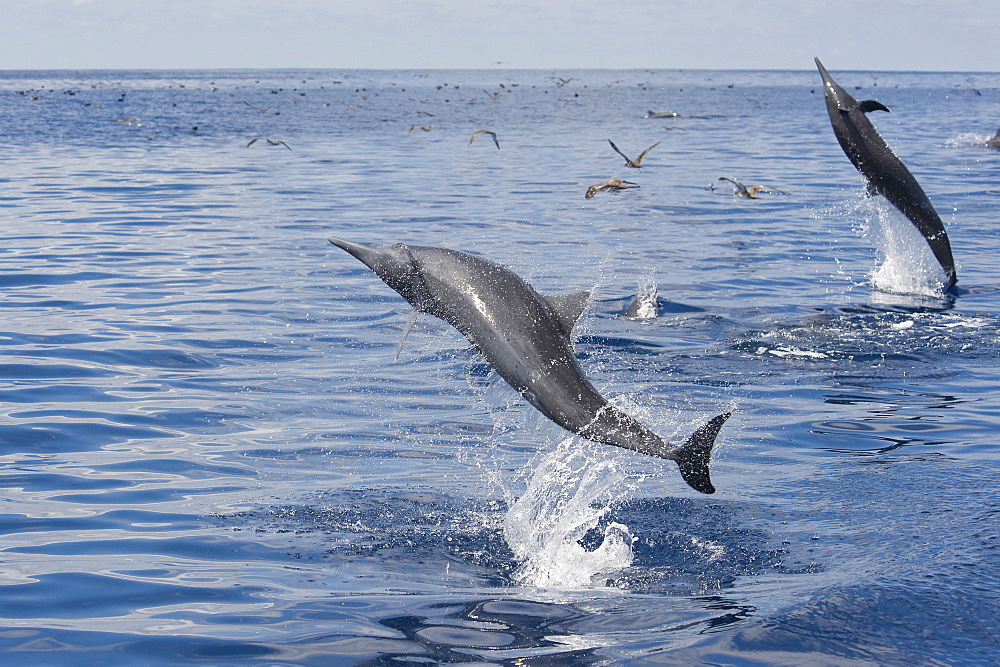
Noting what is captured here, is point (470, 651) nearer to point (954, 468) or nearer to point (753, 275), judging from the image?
point (954, 468)

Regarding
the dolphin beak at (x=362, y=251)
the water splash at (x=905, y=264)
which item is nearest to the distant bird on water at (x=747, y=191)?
the water splash at (x=905, y=264)

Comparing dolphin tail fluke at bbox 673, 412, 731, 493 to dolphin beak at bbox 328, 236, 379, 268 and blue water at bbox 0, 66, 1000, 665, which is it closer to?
blue water at bbox 0, 66, 1000, 665

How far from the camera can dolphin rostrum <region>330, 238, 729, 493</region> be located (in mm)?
6375

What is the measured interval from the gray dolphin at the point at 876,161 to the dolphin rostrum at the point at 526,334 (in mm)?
6635

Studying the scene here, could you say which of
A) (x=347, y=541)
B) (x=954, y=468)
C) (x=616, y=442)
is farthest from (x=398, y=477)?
(x=954, y=468)

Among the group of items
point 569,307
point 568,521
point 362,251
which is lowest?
point 568,521

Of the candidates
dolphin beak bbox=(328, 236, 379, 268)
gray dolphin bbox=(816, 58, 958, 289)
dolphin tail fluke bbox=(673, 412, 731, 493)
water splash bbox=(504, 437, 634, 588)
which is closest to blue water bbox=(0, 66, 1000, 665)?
water splash bbox=(504, 437, 634, 588)

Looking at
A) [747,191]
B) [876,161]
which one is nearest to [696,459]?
[876,161]

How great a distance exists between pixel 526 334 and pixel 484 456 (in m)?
3.14

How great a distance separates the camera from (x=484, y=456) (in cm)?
968

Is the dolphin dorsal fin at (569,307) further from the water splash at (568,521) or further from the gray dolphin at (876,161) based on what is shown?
the gray dolphin at (876,161)

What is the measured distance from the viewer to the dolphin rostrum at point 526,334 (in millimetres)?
6375

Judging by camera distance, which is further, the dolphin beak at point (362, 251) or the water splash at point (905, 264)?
the water splash at point (905, 264)

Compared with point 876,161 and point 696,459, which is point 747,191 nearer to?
point 876,161
